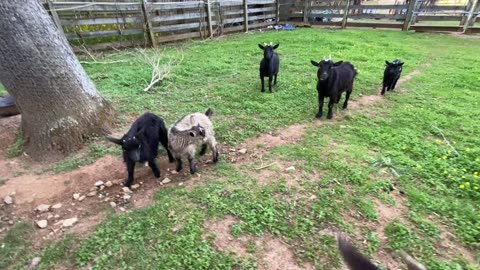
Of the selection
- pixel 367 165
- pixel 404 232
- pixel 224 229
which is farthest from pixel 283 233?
pixel 367 165

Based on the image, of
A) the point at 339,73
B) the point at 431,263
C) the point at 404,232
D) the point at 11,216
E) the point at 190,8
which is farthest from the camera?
the point at 190,8

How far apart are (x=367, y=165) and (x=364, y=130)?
1187 mm

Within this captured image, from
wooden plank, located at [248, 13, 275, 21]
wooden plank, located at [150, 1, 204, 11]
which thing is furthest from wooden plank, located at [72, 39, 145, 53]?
wooden plank, located at [248, 13, 275, 21]

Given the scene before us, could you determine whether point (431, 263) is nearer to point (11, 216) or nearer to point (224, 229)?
point (224, 229)

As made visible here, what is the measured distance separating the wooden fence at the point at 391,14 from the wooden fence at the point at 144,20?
11.2 ft

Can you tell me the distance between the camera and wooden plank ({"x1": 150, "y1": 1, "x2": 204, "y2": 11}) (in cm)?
1145

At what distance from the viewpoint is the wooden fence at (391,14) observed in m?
13.0

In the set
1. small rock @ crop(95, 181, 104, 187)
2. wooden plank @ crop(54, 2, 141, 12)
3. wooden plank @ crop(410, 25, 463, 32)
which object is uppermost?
wooden plank @ crop(54, 2, 141, 12)

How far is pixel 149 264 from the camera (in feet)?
8.57

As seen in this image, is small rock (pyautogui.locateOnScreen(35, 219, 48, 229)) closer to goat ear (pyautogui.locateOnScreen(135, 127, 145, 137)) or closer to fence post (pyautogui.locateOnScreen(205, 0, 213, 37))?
goat ear (pyautogui.locateOnScreen(135, 127, 145, 137))

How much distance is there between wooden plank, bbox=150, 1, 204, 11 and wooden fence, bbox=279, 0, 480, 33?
6.74m

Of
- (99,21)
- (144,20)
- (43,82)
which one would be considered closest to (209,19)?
(144,20)

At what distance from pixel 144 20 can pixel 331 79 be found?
9104 millimetres

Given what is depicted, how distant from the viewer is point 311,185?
3592mm
